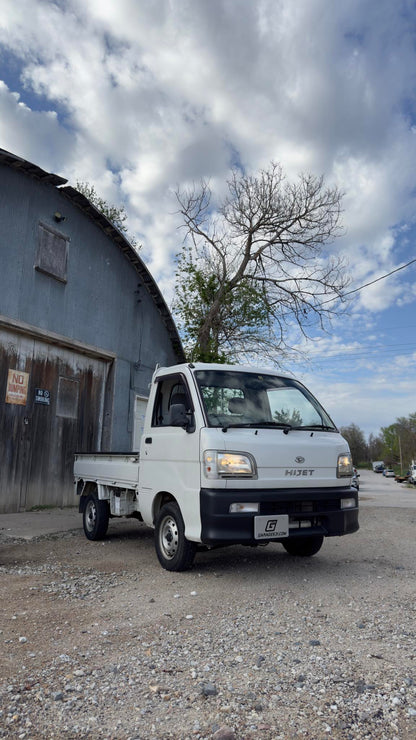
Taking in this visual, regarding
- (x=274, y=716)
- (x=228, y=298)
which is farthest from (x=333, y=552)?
(x=228, y=298)

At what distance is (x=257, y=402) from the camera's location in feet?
19.3

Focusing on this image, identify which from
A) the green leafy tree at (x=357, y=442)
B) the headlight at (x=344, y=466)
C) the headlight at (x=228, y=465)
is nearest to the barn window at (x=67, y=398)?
the headlight at (x=228, y=465)

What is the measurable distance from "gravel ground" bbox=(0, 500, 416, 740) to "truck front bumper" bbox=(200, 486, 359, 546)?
48cm

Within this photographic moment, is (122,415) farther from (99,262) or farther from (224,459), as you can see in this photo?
(224,459)

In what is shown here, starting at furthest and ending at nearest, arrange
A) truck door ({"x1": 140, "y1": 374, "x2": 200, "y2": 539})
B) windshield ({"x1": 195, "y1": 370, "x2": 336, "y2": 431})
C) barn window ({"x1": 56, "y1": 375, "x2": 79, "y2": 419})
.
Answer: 1. barn window ({"x1": 56, "y1": 375, "x2": 79, "y2": 419})
2. windshield ({"x1": 195, "y1": 370, "x2": 336, "y2": 431})
3. truck door ({"x1": 140, "y1": 374, "x2": 200, "y2": 539})

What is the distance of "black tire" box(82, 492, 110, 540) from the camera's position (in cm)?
727

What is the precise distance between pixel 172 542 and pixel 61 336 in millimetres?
6448

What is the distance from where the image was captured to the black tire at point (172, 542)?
204 inches

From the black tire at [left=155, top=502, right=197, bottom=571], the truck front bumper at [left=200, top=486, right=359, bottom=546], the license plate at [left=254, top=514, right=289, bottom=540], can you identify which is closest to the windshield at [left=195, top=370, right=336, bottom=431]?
the truck front bumper at [left=200, top=486, right=359, bottom=546]

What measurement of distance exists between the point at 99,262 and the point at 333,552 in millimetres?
8212

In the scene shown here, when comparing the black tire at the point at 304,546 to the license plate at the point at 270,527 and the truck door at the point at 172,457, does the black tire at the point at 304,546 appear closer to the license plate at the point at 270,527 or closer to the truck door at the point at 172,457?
the license plate at the point at 270,527

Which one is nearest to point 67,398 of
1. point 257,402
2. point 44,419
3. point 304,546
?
point 44,419

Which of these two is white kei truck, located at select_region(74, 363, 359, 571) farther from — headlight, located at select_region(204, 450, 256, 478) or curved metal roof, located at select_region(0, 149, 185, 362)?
curved metal roof, located at select_region(0, 149, 185, 362)

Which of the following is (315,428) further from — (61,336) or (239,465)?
(61,336)
